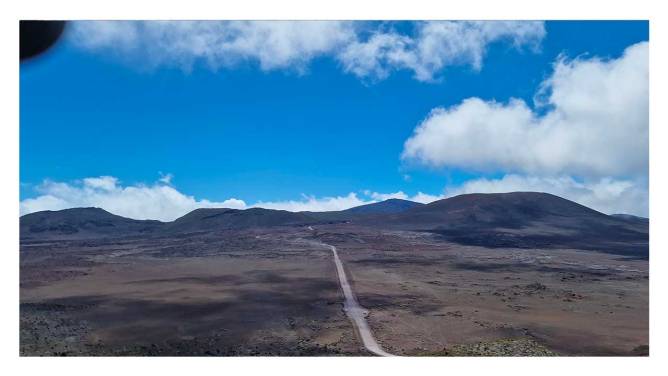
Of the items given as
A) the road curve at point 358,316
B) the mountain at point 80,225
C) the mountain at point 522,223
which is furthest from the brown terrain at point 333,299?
the mountain at point 80,225

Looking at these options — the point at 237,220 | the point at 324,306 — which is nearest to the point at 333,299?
the point at 324,306

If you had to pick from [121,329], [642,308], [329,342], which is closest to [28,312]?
[121,329]

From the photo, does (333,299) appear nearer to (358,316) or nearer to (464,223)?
(358,316)

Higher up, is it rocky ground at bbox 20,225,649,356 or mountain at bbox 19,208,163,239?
mountain at bbox 19,208,163,239

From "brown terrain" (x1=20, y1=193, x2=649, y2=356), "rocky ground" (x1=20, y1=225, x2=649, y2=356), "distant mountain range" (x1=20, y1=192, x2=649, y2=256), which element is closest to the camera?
"rocky ground" (x1=20, y1=225, x2=649, y2=356)

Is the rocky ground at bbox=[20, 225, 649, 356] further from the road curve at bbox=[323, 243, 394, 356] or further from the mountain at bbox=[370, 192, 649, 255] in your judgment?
the mountain at bbox=[370, 192, 649, 255]

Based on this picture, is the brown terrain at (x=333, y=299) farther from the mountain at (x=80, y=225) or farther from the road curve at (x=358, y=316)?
the mountain at (x=80, y=225)

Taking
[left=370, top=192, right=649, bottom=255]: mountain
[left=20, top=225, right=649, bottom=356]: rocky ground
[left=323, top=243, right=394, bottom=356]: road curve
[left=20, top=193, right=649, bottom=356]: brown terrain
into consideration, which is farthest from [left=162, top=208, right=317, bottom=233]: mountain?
[left=323, top=243, right=394, bottom=356]: road curve

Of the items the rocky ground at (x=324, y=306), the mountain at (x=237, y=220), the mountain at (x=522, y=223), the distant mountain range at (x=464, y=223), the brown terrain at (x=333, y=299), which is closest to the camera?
the rocky ground at (x=324, y=306)
